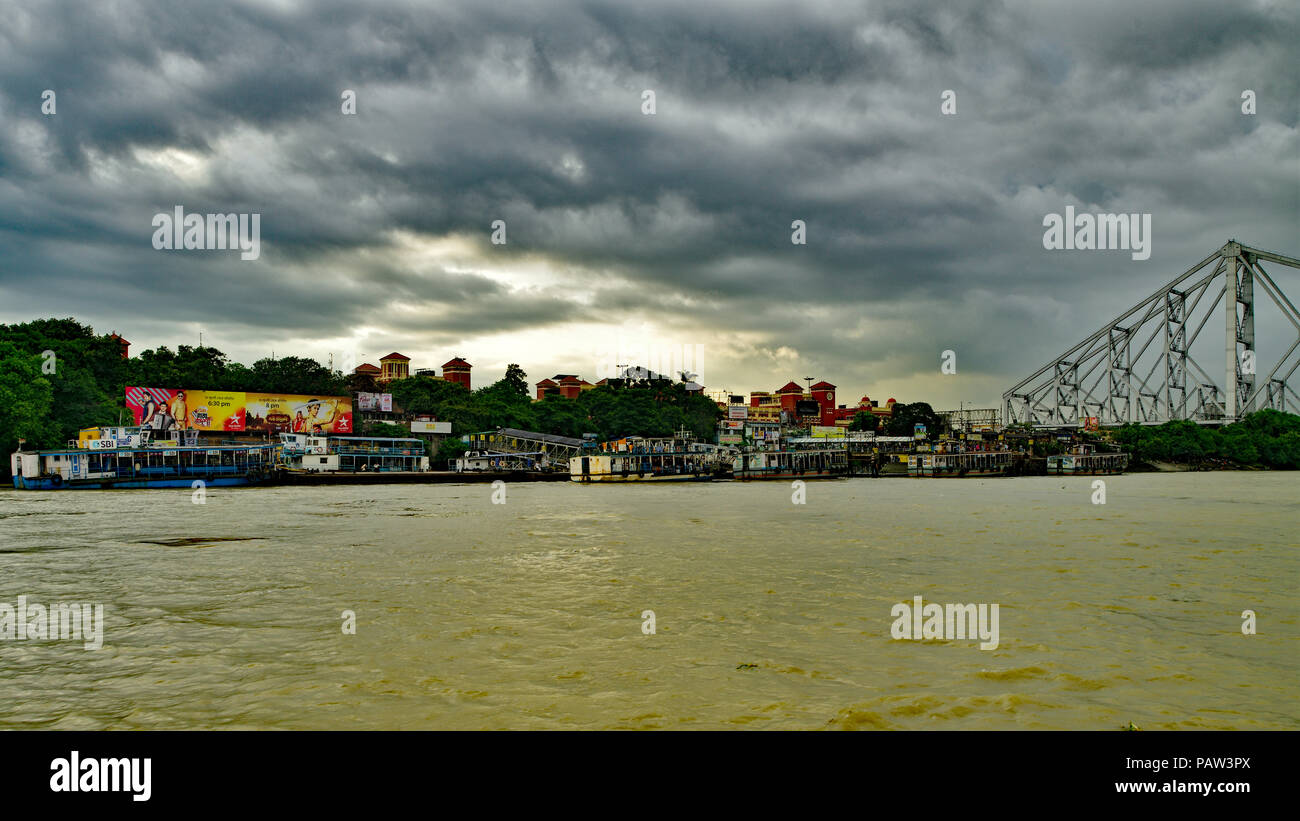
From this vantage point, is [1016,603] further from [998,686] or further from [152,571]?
[152,571]

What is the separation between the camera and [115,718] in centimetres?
701

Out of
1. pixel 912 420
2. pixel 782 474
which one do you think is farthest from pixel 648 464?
pixel 912 420

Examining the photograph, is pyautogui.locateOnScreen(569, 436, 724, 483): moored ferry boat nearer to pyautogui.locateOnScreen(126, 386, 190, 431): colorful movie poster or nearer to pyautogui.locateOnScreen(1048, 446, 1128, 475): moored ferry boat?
pyautogui.locateOnScreen(126, 386, 190, 431): colorful movie poster

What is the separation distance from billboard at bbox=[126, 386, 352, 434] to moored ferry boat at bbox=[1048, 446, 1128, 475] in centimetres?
10333

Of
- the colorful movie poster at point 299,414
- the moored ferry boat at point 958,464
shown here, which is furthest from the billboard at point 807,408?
the colorful movie poster at point 299,414

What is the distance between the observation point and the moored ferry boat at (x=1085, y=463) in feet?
353

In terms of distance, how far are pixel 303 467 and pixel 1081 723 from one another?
7465 cm

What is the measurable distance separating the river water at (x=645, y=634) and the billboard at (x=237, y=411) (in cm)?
5448

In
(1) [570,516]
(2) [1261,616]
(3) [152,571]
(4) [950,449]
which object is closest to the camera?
(2) [1261,616]

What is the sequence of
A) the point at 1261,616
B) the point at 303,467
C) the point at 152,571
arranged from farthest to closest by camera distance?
the point at 303,467
the point at 152,571
the point at 1261,616

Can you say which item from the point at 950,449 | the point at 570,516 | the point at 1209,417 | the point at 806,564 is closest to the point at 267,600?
the point at 806,564

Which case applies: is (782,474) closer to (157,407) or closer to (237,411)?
(237,411)

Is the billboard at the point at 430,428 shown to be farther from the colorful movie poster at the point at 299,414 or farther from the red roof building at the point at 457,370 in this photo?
the red roof building at the point at 457,370

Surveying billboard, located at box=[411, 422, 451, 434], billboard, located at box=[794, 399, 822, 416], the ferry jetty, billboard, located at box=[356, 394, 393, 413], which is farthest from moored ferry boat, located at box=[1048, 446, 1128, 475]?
billboard, located at box=[356, 394, 393, 413]
